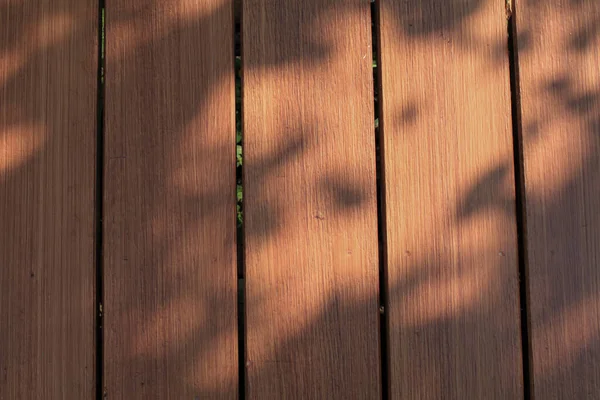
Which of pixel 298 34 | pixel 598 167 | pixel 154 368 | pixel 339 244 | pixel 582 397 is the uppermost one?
pixel 298 34

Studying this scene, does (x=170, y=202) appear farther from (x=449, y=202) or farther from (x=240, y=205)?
(x=449, y=202)

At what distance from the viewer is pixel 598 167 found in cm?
A: 164

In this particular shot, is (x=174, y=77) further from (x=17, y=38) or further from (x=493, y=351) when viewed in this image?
(x=493, y=351)

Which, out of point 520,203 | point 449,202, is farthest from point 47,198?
point 520,203

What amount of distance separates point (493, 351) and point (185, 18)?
1164 millimetres

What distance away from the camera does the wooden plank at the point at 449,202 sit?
5.23 feet

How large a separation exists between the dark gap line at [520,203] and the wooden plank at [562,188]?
0.04 ft

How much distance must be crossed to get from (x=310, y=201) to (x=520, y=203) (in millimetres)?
554

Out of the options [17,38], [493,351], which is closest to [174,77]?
[17,38]

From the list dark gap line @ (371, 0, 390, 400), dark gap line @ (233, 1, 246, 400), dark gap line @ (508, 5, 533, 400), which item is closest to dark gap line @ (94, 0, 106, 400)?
dark gap line @ (233, 1, 246, 400)

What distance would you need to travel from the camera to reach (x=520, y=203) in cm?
166

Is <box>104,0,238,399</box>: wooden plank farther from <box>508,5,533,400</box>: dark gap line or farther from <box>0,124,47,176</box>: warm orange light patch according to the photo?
<box>508,5,533,400</box>: dark gap line

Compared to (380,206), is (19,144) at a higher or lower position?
higher

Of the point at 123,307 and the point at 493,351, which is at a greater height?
the point at 123,307
